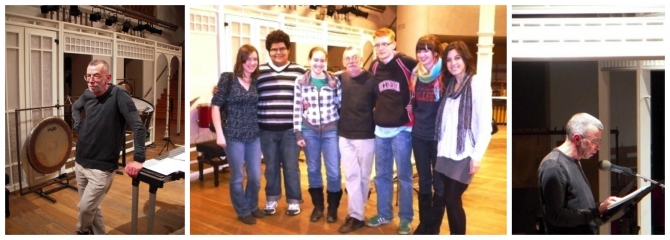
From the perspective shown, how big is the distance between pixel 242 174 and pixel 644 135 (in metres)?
2.97

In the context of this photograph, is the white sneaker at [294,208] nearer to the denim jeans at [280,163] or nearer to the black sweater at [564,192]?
the denim jeans at [280,163]

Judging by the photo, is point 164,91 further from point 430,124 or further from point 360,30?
point 430,124

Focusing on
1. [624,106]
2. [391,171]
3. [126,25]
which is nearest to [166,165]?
[126,25]

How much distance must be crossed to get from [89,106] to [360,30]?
192cm

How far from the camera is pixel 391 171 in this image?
3523 millimetres

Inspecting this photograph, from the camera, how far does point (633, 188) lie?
3.68 m

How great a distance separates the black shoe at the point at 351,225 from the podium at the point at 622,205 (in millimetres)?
1669

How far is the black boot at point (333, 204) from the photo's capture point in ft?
11.7

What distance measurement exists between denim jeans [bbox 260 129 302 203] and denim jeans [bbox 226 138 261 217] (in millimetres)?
65

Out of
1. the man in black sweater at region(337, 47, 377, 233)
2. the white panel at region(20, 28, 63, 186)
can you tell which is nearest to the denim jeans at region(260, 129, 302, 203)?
the man in black sweater at region(337, 47, 377, 233)

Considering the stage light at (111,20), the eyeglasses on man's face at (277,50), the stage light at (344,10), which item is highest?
the stage light at (344,10)

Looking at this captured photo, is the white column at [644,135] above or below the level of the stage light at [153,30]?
below

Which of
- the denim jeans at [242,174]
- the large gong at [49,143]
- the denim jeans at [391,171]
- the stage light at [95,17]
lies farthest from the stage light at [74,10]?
the denim jeans at [391,171]

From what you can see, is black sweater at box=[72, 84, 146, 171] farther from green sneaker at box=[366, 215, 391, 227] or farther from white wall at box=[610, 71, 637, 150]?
white wall at box=[610, 71, 637, 150]
